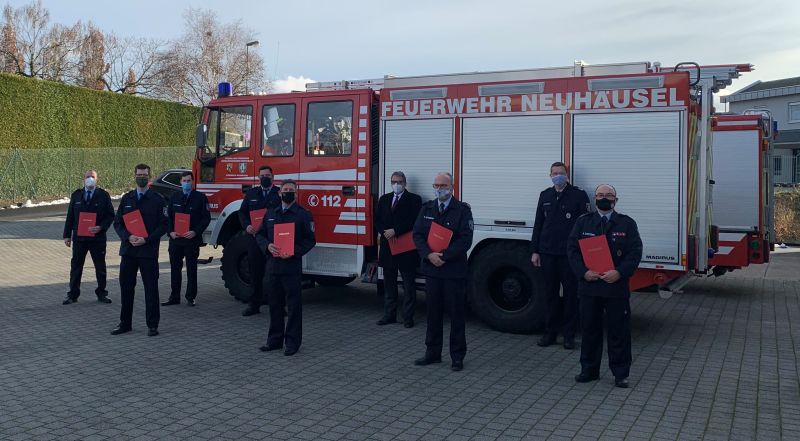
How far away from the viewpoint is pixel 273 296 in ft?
24.6

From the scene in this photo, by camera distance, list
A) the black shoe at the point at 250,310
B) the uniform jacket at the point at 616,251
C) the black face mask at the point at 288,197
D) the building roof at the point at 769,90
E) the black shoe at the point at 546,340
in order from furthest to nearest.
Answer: the building roof at the point at 769,90
the black shoe at the point at 250,310
the black shoe at the point at 546,340
the black face mask at the point at 288,197
the uniform jacket at the point at 616,251

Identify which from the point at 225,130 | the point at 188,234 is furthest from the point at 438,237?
the point at 225,130

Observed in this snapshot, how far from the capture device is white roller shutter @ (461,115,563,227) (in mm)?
8125

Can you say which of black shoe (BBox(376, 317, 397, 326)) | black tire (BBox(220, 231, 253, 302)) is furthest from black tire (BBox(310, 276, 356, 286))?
black shoe (BBox(376, 317, 397, 326))

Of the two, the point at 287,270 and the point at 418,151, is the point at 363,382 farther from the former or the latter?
the point at 418,151

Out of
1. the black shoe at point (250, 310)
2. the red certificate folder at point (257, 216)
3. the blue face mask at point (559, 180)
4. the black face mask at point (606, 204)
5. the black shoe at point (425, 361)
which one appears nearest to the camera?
the black face mask at point (606, 204)

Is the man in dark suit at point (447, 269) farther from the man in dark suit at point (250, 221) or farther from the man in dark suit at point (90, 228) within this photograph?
the man in dark suit at point (90, 228)

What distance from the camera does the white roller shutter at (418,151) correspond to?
8.70 m

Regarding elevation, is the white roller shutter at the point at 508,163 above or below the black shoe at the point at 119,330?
above

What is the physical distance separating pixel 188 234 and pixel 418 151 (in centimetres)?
336

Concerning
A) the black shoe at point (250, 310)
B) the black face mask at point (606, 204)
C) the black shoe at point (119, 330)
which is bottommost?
the black shoe at point (119, 330)

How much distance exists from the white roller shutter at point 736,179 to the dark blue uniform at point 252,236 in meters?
6.53

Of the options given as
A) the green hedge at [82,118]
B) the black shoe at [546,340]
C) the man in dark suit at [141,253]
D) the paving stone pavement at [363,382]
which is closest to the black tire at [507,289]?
the paving stone pavement at [363,382]

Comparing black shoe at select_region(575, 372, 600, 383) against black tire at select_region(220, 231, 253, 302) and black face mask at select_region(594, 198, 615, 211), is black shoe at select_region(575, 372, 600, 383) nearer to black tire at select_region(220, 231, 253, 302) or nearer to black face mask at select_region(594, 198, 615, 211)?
black face mask at select_region(594, 198, 615, 211)
